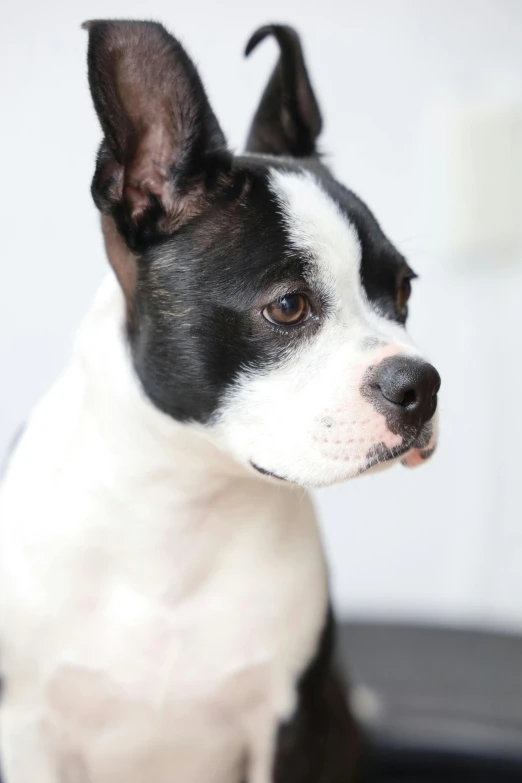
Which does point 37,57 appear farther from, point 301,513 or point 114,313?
point 301,513

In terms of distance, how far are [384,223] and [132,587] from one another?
1.04 meters

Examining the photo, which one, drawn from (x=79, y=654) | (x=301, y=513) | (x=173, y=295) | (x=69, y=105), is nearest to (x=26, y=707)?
(x=79, y=654)

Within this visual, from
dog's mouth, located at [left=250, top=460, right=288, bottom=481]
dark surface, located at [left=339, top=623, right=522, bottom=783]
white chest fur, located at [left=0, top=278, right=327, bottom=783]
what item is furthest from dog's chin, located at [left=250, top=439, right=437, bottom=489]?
dark surface, located at [left=339, top=623, right=522, bottom=783]

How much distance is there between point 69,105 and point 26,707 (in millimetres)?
882

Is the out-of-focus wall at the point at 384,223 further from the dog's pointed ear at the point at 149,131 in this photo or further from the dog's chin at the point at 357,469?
the dog's chin at the point at 357,469

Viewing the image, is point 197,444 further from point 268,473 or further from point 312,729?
point 312,729

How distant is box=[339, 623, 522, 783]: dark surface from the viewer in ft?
4.98

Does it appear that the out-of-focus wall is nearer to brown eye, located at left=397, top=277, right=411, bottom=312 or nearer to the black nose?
brown eye, located at left=397, top=277, right=411, bottom=312

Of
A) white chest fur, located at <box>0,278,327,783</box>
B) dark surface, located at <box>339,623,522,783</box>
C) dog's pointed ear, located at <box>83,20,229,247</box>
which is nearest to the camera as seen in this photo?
dog's pointed ear, located at <box>83,20,229,247</box>

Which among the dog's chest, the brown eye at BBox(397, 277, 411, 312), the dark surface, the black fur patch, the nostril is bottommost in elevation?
the dark surface

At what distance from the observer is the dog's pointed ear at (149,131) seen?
88cm

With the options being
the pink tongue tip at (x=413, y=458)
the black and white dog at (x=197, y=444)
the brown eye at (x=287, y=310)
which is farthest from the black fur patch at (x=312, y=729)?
the brown eye at (x=287, y=310)

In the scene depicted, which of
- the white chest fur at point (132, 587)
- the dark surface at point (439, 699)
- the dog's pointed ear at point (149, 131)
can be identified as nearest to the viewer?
the dog's pointed ear at point (149, 131)

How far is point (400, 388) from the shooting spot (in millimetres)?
896
